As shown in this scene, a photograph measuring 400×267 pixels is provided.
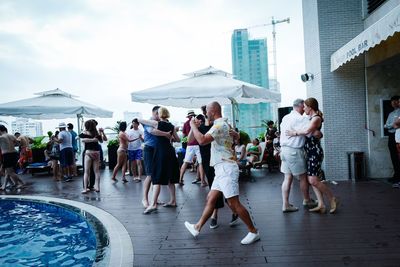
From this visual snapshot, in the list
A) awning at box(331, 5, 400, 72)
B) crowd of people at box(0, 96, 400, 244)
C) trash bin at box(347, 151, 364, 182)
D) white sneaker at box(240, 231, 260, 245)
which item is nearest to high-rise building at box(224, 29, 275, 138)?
crowd of people at box(0, 96, 400, 244)

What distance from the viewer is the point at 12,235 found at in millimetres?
5320

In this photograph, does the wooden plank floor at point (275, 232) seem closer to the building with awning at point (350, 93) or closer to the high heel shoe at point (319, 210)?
the high heel shoe at point (319, 210)

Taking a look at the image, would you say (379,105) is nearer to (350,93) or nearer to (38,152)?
(350,93)

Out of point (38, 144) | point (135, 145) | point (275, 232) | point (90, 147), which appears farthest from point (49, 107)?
point (275, 232)

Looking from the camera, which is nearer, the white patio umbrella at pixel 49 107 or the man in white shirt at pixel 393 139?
the man in white shirt at pixel 393 139

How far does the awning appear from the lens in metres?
4.68

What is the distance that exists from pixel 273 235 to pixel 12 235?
151 inches

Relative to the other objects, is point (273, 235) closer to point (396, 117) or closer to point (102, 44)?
point (396, 117)

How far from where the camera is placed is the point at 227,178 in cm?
403

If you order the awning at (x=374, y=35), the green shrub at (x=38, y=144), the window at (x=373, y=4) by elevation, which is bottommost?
the green shrub at (x=38, y=144)

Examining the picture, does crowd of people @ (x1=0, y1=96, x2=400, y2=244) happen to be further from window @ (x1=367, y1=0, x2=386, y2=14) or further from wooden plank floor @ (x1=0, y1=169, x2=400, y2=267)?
A: window @ (x1=367, y1=0, x2=386, y2=14)

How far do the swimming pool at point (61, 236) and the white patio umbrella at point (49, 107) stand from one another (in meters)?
4.56

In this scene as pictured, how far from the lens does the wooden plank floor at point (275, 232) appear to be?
3.48 metres

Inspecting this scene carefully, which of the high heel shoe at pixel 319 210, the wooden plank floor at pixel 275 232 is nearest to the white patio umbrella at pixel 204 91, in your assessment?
the wooden plank floor at pixel 275 232
